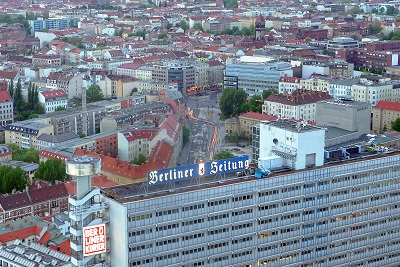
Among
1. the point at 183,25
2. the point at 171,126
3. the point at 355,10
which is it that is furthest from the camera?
the point at 355,10

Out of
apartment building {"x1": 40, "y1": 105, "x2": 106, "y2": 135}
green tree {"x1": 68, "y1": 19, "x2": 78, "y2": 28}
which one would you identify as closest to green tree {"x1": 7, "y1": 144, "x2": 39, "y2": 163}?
apartment building {"x1": 40, "y1": 105, "x2": 106, "y2": 135}

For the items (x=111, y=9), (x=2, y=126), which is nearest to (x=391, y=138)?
(x=2, y=126)

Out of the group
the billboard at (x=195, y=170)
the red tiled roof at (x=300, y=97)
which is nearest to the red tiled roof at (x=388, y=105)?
the red tiled roof at (x=300, y=97)

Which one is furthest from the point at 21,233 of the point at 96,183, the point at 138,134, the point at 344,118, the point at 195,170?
the point at 344,118

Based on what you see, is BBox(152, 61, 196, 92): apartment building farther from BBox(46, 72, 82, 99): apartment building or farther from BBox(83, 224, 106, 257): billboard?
BBox(83, 224, 106, 257): billboard

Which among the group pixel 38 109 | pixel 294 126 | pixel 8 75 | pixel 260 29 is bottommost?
pixel 38 109

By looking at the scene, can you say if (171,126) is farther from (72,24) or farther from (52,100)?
(72,24)

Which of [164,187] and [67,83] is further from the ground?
[164,187]
